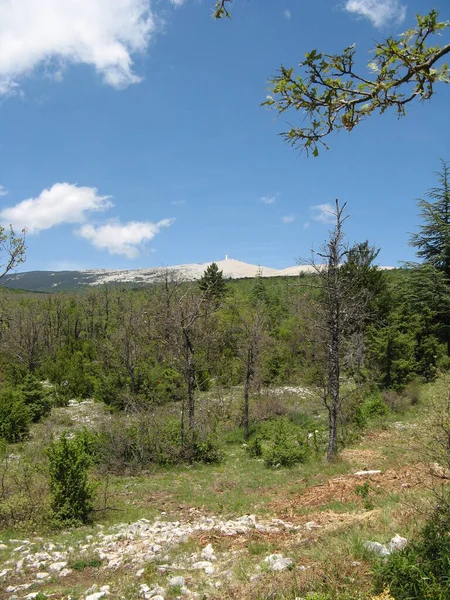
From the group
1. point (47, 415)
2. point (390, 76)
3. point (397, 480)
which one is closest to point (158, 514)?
point (397, 480)

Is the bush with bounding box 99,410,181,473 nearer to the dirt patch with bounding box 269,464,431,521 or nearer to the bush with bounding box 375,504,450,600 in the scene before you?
the dirt patch with bounding box 269,464,431,521

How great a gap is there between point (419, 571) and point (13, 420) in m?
22.4

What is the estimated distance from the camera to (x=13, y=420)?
22078mm

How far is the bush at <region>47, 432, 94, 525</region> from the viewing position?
9984mm

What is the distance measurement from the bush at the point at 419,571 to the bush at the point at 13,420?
2092cm

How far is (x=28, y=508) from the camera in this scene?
32.6ft

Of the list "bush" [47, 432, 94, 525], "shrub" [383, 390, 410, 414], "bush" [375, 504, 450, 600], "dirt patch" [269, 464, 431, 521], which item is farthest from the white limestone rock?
"shrub" [383, 390, 410, 414]

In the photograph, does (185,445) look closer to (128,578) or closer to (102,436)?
(102,436)

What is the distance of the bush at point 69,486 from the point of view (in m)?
9.98

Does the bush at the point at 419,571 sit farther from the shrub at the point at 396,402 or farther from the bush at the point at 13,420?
the bush at the point at 13,420

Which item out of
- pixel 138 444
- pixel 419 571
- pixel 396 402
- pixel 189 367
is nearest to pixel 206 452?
pixel 138 444

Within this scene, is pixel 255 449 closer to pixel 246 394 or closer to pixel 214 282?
pixel 246 394

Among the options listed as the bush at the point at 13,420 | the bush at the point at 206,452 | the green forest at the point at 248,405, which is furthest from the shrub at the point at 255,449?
the bush at the point at 13,420

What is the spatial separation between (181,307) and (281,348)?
71.0ft
